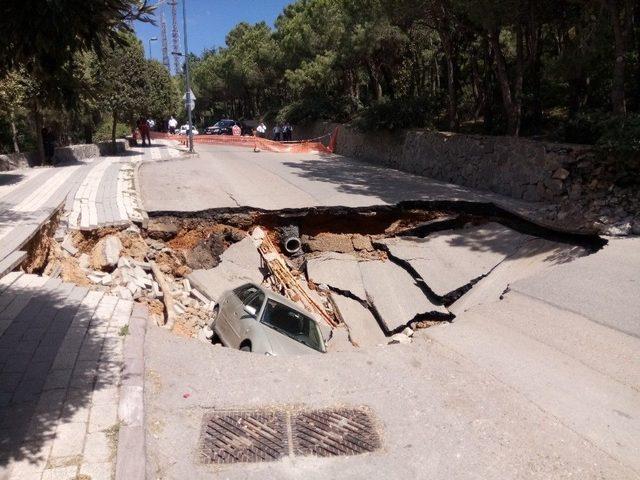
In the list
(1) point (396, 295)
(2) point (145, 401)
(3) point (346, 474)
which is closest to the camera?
(3) point (346, 474)

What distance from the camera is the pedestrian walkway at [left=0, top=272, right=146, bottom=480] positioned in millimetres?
4273

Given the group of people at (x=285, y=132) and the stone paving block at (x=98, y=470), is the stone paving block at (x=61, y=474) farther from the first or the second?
the group of people at (x=285, y=132)

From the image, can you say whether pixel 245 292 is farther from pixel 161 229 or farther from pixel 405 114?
pixel 405 114

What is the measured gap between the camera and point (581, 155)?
12.7 meters

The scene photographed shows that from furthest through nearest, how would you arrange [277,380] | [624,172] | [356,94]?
[356,94], [624,172], [277,380]

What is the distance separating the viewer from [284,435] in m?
5.05

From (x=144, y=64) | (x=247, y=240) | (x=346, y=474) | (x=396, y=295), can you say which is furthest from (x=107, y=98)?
(x=346, y=474)

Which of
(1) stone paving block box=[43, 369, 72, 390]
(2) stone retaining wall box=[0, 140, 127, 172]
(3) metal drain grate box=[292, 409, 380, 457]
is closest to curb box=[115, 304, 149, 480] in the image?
(1) stone paving block box=[43, 369, 72, 390]

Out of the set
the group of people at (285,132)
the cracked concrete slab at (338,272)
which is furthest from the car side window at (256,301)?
the group of people at (285,132)

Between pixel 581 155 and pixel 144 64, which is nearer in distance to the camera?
pixel 581 155

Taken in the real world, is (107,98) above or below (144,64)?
below

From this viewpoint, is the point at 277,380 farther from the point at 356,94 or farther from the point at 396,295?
the point at 356,94

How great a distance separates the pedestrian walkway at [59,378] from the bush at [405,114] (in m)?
17.0

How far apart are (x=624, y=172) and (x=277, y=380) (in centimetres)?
1000
